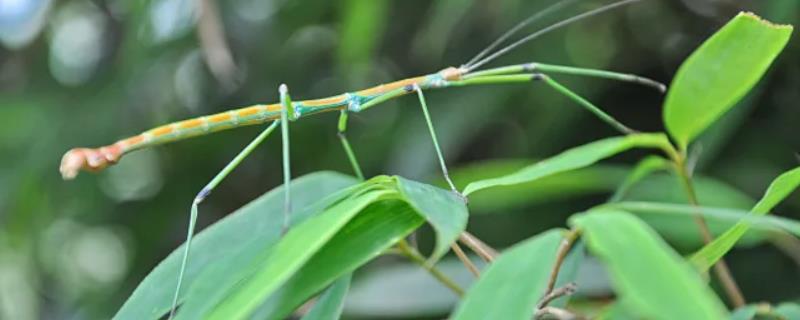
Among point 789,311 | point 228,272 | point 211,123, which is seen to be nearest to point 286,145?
point 211,123

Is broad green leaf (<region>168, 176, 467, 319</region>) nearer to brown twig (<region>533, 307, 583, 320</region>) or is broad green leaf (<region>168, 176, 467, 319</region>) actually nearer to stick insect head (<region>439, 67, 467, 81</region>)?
brown twig (<region>533, 307, 583, 320</region>)

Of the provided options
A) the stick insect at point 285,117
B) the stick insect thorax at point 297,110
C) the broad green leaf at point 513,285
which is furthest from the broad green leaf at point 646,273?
the stick insect thorax at point 297,110

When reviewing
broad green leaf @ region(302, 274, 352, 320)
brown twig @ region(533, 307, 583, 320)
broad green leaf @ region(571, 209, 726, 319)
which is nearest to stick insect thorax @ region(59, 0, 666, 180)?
broad green leaf @ region(302, 274, 352, 320)

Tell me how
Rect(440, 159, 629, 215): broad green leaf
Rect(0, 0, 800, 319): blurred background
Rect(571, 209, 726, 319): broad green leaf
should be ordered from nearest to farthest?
1. Rect(571, 209, 726, 319): broad green leaf
2. Rect(440, 159, 629, 215): broad green leaf
3. Rect(0, 0, 800, 319): blurred background

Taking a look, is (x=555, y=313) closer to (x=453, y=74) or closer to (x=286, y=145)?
(x=286, y=145)

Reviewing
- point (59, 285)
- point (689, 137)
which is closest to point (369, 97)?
point (689, 137)

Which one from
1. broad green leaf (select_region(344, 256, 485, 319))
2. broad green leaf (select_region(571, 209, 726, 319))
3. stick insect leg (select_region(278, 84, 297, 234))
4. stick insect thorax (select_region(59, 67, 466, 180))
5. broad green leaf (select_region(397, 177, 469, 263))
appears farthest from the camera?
broad green leaf (select_region(344, 256, 485, 319))

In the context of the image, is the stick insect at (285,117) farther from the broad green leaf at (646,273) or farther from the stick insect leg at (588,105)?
the broad green leaf at (646,273)
